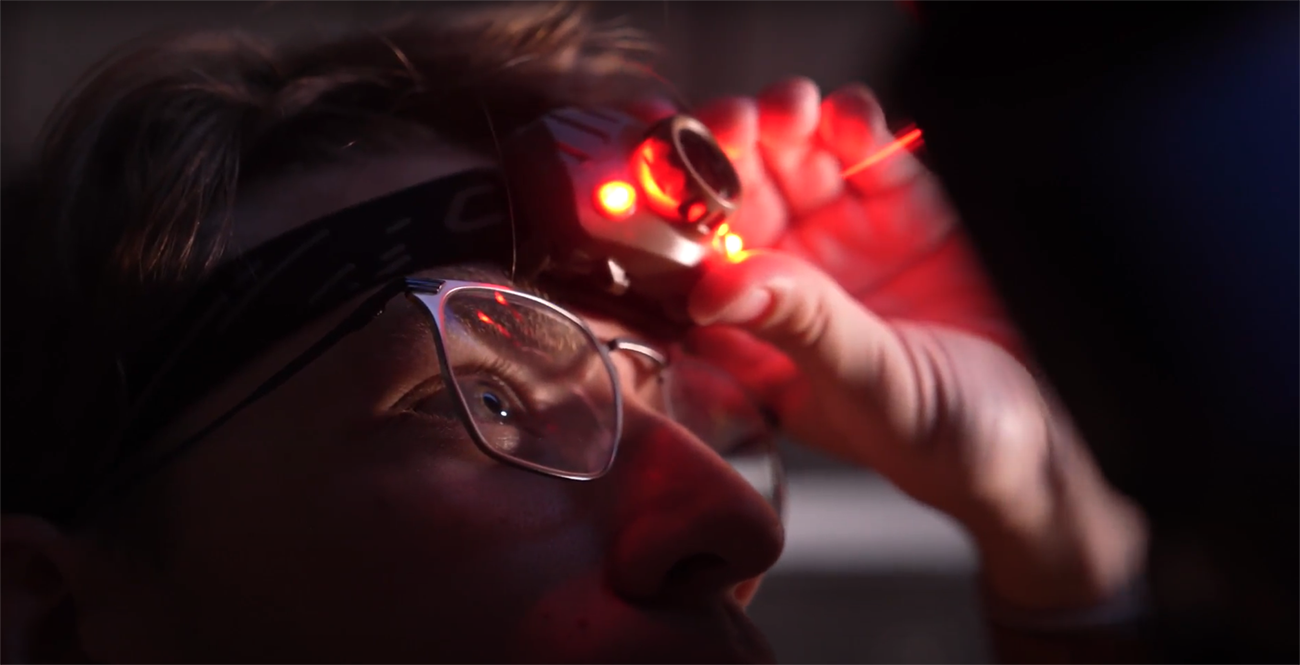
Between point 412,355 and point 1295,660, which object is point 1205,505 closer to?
point 1295,660

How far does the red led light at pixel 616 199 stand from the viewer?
0.60 metres

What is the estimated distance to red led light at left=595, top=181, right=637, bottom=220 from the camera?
0.60 metres

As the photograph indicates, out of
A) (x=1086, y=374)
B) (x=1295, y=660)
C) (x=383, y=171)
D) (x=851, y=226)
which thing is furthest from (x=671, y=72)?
(x=1295, y=660)

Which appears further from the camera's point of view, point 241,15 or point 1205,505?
point 241,15

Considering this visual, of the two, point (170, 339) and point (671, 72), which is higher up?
point (671, 72)

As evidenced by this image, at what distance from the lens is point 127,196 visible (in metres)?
0.63

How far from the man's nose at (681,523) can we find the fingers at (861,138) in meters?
0.32

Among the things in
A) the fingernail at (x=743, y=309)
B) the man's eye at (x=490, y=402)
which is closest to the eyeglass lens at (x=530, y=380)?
the man's eye at (x=490, y=402)

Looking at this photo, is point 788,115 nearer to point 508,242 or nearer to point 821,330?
point 821,330

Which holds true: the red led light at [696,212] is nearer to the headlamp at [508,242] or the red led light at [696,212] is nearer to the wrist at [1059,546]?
the headlamp at [508,242]

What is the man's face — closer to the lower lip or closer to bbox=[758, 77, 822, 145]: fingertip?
the lower lip

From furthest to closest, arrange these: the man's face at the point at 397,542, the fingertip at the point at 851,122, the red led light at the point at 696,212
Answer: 1. the fingertip at the point at 851,122
2. the red led light at the point at 696,212
3. the man's face at the point at 397,542

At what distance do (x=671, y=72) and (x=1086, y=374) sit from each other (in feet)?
1.87

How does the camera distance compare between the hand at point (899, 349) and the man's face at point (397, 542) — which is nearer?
the man's face at point (397, 542)
